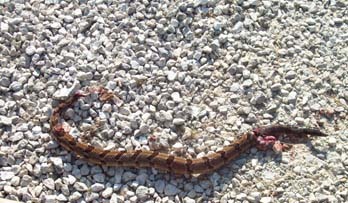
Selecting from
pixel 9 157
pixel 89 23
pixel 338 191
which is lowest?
pixel 338 191

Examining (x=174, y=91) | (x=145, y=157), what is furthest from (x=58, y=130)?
(x=174, y=91)

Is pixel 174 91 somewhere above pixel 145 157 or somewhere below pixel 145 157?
above

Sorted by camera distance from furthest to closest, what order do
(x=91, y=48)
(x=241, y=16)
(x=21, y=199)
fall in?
(x=241, y=16)
(x=91, y=48)
(x=21, y=199)

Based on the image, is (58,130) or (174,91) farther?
(174,91)

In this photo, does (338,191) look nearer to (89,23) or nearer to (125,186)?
(125,186)

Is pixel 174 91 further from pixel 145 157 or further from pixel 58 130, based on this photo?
pixel 58 130

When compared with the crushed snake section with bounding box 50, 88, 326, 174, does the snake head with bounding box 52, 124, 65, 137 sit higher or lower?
higher

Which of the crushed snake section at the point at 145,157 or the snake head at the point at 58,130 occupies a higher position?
the snake head at the point at 58,130

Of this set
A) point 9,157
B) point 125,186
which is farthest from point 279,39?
point 9,157
